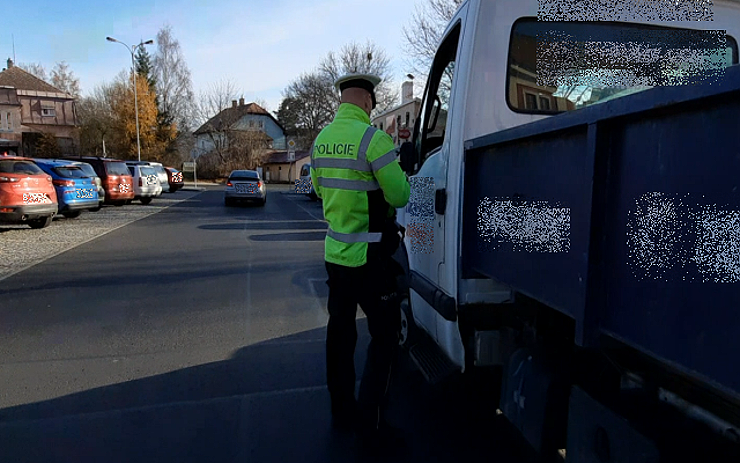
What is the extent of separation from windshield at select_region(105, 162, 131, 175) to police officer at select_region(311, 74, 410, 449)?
61.2 ft

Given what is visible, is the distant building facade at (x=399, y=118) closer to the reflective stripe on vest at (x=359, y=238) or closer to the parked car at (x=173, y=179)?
the reflective stripe on vest at (x=359, y=238)

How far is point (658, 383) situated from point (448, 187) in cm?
137

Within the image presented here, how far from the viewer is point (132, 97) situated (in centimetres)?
4506

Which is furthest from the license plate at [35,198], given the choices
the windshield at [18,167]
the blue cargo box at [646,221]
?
the blue cargo box at [646,221]

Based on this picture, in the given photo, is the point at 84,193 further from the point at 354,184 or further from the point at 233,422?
the point at 354,184

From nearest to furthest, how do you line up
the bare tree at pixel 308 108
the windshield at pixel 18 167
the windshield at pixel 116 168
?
the windshield at pixel 18 167 < the windshield at pixel 116 168 < the bare tree at pixel 308 108

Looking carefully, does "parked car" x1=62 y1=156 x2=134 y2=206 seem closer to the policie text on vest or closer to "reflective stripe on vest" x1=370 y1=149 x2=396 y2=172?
the policie text on vest

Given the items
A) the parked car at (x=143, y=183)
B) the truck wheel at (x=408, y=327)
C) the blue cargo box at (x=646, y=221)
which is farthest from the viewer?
the parked car at (x=143, y=183)

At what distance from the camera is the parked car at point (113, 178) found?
1875 cm

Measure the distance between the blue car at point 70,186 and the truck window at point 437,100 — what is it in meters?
13.4

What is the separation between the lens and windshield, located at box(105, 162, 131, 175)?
1888cm

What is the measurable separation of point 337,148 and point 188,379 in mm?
2381

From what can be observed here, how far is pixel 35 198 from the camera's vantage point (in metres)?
11.1

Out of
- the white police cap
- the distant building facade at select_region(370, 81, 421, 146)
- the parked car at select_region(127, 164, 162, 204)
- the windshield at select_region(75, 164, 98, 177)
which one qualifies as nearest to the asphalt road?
the white police cap
